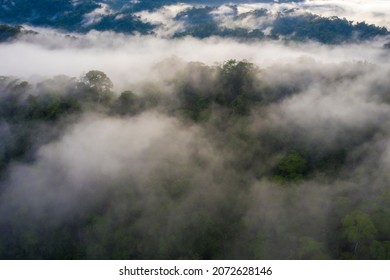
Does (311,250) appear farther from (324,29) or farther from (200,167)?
(324,29)

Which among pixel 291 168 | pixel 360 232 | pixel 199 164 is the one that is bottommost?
pixel 199 164

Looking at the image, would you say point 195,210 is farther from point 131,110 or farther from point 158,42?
point 158,42

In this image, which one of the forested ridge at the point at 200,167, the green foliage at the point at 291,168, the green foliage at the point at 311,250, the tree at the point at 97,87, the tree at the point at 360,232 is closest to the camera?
the green foliage at the point at 311,250

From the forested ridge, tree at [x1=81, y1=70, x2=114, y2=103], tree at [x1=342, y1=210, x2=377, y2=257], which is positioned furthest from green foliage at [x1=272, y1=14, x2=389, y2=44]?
tree at [x1=342, y1=210, x2=377, y2=257]

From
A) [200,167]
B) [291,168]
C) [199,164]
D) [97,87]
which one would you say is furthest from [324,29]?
[200,167]

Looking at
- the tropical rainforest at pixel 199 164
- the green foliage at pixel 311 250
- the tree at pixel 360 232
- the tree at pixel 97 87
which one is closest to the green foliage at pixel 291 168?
the tropical rainforest at pixel 199 164

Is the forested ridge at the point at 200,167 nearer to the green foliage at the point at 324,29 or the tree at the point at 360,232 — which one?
the tree at the point at 360,232

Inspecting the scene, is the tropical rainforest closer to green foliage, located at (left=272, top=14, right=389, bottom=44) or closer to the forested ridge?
the forested ridge

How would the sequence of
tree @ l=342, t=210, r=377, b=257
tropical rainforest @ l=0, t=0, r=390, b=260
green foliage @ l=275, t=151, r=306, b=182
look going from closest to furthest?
tree @ l=342, t=210, r=377, b=257 < tropical rainforest @ l=0, t=0, r=390, b=260 < green foliage @ l=275, t=151, r=306, b=182
